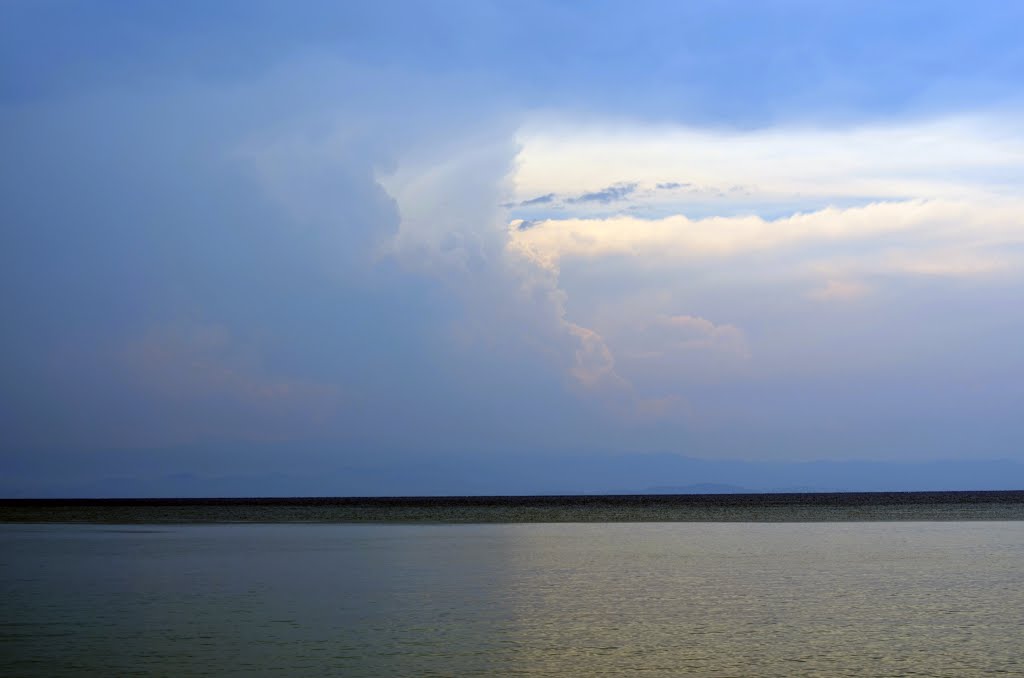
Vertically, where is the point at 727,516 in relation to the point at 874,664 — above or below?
above

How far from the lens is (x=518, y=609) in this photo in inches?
915

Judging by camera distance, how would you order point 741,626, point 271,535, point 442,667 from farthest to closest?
point 271,535
point 741,626
point 442,667

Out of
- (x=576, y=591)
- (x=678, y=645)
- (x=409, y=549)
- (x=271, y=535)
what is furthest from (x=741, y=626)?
(x=271, y=535)

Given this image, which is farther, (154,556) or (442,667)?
(154,556)

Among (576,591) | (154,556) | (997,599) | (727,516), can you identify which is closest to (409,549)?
(154,556)

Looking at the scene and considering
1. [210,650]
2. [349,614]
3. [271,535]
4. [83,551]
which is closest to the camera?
[210,650]

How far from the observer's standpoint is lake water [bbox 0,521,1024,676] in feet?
56.5

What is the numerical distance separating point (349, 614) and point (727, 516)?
53485mm

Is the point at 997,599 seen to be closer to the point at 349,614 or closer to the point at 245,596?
the point at 349,614

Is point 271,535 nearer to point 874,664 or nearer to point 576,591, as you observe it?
point 576,591

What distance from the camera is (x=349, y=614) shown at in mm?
22656

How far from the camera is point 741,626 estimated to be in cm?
2078

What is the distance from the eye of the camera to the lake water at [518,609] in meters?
17.2

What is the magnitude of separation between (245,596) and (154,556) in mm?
13709
